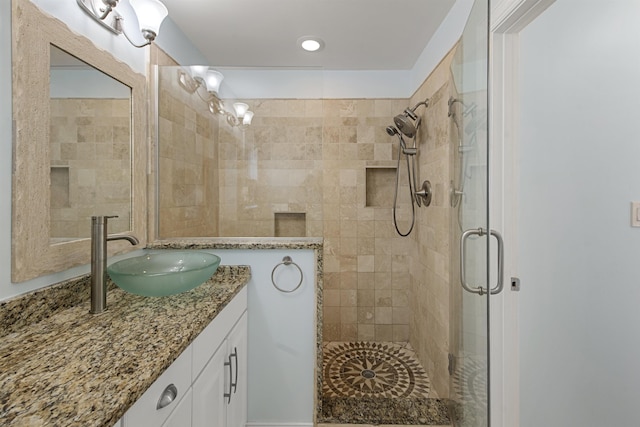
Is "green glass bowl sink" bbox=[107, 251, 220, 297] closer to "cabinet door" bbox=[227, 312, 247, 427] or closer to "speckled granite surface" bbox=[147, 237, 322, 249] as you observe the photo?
"speckled granite surface" bbox=[147, 237, 322, 249]

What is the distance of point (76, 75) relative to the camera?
3.90 feet

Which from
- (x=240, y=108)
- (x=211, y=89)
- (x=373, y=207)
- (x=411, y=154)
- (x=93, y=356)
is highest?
(x=211, y=89)

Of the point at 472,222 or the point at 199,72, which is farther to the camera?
the point at 199,72

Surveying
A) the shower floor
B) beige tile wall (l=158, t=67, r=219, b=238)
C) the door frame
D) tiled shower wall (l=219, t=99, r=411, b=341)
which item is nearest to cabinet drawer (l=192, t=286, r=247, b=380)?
beige tile wall (l=158, t=67, r=219, b=238)

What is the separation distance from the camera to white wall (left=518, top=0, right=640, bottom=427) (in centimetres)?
147

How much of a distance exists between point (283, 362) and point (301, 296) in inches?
14.7

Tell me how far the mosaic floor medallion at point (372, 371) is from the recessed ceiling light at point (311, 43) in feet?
8.02

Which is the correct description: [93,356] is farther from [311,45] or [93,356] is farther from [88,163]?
[311,45]

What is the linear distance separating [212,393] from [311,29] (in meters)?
2.17

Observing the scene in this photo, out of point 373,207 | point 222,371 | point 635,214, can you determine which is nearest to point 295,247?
point 222,371

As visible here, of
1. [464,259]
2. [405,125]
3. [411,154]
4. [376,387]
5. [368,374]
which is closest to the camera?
[464,259]

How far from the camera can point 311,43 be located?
2268 mm

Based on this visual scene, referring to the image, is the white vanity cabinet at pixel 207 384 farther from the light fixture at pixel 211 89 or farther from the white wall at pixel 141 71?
the light fixture at pixel 211 89

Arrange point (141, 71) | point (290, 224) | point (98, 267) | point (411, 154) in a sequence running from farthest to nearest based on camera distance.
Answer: point (411, 154) < point (290, 224) < point (141, 71) < point (98, 267)
